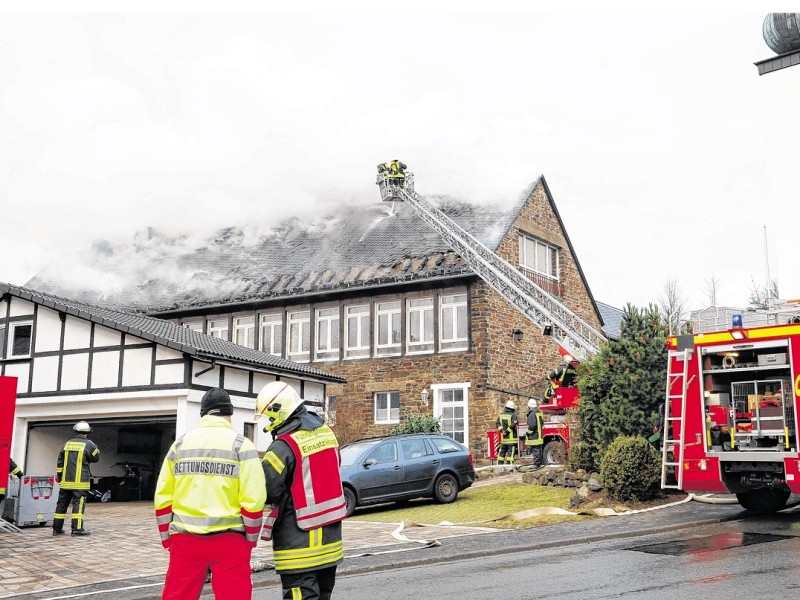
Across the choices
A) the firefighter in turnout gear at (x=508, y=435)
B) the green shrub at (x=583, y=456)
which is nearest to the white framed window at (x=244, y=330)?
the firefighter in turnout gear at (x=508, y=435)

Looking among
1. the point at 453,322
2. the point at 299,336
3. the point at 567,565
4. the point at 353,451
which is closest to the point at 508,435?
the point at 353,451

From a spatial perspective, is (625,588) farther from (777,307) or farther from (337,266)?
(337,266)

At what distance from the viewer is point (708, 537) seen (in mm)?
11055

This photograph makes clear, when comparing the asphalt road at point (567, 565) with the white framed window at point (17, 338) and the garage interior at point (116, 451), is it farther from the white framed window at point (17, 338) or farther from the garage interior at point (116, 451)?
the white framed window at point (17, 338)

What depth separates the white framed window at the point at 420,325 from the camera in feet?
92.2

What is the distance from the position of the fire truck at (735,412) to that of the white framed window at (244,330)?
19.9 metres

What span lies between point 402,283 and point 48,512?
14587 millimetres

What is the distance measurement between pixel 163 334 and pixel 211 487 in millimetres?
16751

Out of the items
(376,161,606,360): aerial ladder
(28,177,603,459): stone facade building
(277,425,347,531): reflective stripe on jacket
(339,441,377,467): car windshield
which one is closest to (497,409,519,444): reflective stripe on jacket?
(376,161,606,360): aerial ladder

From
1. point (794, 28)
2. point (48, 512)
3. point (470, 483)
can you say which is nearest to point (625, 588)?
point (470, 483)

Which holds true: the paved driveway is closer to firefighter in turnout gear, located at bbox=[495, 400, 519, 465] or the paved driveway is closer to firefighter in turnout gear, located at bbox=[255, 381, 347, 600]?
firefighter in turnout gear, located at bbox=[255, 381, 347, 600]

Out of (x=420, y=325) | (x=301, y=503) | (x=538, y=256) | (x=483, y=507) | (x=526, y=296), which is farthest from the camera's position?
(x=538, y=256)

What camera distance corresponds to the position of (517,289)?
25.5 m

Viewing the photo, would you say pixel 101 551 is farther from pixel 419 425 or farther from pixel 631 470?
pixel 419 425
